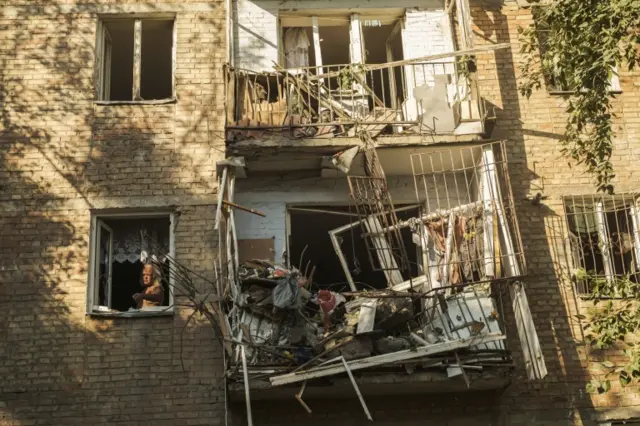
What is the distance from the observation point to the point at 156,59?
13109mm

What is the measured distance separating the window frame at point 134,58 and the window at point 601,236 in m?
5.76

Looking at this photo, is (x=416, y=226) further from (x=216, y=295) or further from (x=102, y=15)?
(x=102, y=15)

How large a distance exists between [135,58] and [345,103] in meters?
3.08

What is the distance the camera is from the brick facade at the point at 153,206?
10.3m

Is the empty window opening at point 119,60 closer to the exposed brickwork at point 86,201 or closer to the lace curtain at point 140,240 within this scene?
the exposed brickwork at point 86,201

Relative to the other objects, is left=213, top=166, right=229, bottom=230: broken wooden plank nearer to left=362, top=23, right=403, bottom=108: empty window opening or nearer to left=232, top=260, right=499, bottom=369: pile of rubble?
left=232, top=260, right=499, bottom=369: pile of rubble

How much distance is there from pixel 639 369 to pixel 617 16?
→ 154 inches

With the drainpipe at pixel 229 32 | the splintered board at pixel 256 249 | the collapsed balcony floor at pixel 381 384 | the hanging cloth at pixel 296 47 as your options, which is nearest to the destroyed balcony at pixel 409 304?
the collapsed balcony floor at pixel 381 384

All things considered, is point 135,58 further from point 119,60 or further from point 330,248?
point 330,248

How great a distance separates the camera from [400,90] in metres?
12.3

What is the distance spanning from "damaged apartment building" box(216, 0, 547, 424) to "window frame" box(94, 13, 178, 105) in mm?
943

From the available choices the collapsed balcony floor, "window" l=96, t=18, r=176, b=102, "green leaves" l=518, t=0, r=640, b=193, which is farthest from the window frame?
"green leaves" l=518, t=0, r=640, b=193

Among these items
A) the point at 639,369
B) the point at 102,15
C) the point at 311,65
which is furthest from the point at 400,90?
the point at 639,369

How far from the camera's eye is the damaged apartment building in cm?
993
